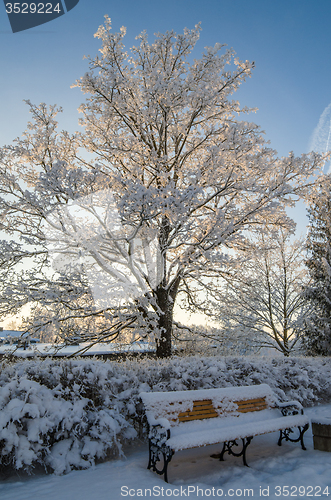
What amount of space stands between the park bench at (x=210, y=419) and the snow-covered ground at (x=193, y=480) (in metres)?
0.21

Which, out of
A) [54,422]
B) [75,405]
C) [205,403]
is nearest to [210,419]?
[205,403]

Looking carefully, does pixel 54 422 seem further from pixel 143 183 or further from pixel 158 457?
pixel 143 183

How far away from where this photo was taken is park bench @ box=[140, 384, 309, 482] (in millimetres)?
3547

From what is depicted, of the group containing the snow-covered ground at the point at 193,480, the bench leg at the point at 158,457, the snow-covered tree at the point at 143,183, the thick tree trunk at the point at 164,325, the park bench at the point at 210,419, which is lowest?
the snow-covered ground at the point at 193,480

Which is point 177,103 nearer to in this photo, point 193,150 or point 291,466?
point 193,150

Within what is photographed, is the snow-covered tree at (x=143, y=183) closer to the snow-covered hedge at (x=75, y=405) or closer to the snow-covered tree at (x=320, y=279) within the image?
the snow-covered hedge at (x=75, y=405)

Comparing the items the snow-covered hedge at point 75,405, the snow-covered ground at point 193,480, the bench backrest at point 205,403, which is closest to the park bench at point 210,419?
the bench backrest at point 205,403

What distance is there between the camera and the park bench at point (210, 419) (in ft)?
11.6

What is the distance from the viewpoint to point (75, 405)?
12.8ft

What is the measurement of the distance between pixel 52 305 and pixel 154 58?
7.58 meters

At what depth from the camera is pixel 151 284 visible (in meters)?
8.51

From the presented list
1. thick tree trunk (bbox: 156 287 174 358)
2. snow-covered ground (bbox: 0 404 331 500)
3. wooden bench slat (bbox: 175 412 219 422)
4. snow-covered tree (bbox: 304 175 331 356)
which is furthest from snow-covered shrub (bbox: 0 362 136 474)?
snow-covered tree (bbox: 304 175 331 356)

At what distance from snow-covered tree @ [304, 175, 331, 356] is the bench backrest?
7957mm

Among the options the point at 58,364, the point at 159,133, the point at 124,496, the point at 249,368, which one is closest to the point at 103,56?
the point at 159,133
